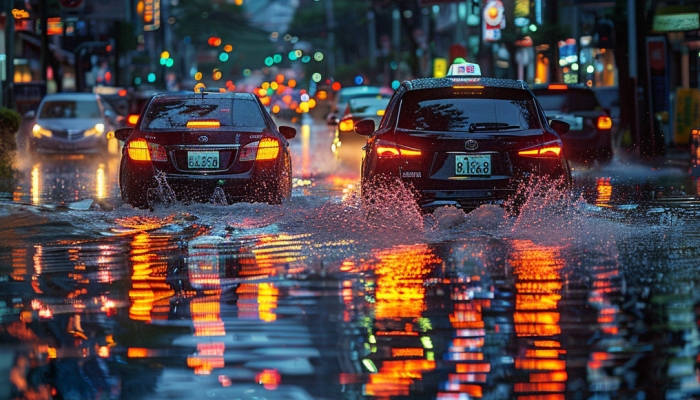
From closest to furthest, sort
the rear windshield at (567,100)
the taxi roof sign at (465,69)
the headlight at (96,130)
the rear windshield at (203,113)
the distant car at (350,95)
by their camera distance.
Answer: the rear windshield at (203,113) → the taxi roof sign at (465,69) → the rear windshield at (567,100) → the headlight at (96,130) → the distant car at (350,95)

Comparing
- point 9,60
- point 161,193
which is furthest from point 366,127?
point 9,60

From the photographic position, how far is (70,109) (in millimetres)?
29500

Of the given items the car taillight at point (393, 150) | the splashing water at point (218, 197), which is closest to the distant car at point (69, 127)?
the splashing water at point (218, 197)

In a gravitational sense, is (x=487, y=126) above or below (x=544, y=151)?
above

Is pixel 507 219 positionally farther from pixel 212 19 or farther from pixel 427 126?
pixel 212 19

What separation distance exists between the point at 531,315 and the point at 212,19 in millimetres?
103892

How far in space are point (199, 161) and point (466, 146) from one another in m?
3.12

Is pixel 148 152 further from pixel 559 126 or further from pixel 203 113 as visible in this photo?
pixel 559 126

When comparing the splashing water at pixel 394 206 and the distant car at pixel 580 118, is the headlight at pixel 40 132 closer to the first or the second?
the distant car at pixel 580 118

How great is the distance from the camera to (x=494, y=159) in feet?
36.4

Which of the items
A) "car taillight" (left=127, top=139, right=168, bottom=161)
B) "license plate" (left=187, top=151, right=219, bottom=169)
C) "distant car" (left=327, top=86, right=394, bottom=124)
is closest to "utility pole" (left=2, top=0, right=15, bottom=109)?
"distant car" (left=327, top=86, right=394, bottom=124)

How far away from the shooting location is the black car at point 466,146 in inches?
436

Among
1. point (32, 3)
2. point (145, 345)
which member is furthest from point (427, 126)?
point (32, 3)

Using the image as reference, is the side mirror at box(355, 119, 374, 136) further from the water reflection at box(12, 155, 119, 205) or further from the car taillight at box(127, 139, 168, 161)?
the water reflection at box(12, 155, 119, 205)
